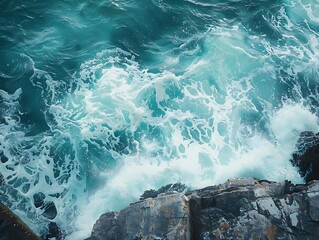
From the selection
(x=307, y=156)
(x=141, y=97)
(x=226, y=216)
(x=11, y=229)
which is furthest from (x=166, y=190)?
(x=307, y=156)

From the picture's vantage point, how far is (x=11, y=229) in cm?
593

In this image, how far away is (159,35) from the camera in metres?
11.4

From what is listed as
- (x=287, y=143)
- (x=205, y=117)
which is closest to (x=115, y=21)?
(x=205, y=117)

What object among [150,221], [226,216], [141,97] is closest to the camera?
[226,216]

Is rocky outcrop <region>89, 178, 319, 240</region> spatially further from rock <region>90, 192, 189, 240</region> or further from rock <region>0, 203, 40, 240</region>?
rock <region>0, 203, 40, 240</region>

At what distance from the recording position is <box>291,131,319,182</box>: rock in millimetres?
7762

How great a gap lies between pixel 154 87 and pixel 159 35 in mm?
2756

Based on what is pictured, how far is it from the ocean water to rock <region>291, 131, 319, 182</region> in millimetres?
183

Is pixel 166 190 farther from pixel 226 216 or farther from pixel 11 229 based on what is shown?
pixel 11 229

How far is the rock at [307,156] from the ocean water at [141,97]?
0.18 meters


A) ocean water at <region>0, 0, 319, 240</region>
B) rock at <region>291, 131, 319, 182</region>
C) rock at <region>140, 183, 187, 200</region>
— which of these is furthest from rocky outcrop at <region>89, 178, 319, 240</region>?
rock at <region>291, 131, 319, 182</region>

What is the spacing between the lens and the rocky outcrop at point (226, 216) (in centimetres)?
500

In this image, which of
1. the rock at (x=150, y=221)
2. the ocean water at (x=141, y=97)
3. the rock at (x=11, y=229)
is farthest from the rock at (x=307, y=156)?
the rock at (x=11, y=229)

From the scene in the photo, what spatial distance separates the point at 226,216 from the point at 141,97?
18.1 ft
